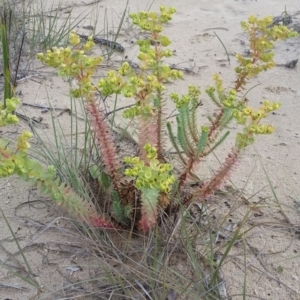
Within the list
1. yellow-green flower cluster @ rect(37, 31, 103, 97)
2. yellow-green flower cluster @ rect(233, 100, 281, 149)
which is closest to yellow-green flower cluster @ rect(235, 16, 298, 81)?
yellow-green flower cluster @ rect(233, 100, 281, 149)

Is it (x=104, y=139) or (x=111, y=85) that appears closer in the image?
(x=111, y=85)

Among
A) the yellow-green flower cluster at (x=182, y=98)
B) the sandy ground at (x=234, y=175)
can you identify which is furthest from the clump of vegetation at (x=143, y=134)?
the sandy ground at (x=234, y=175)

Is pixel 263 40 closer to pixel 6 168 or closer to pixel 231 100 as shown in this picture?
pixel 231 100

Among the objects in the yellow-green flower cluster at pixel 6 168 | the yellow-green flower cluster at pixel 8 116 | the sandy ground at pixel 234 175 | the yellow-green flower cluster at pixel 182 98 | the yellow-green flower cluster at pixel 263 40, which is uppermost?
the yellow-green flower cluster at pixel 263 40

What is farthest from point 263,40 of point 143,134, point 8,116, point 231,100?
point 8,116

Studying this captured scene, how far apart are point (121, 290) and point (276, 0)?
2939 mm

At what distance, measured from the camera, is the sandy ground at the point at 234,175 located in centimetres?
155

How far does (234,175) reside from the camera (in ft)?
6.57

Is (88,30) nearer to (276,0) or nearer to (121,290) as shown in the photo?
(276,0)

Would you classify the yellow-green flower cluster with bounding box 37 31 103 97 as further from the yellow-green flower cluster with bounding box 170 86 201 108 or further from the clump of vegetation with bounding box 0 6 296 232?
the yellow-green flower cluster with bounding box 170 86 201 108

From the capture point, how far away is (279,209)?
181 centimetres

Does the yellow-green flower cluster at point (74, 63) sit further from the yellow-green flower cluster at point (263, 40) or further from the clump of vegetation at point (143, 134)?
the yellow-green flower cluster at point (263, 40)

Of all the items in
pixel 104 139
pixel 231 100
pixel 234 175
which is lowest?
pixel 234 175

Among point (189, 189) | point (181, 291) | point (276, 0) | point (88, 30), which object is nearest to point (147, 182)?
point (181, 291)
